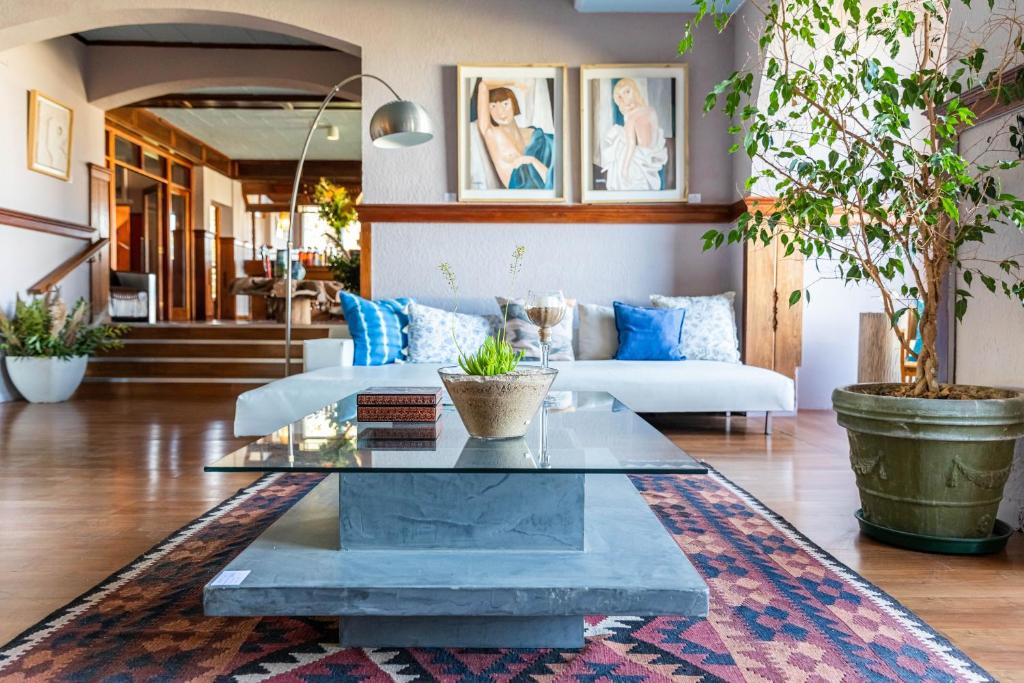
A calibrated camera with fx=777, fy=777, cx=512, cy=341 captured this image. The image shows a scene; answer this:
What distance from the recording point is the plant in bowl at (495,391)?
1.75 m

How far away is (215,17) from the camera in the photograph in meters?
5.31

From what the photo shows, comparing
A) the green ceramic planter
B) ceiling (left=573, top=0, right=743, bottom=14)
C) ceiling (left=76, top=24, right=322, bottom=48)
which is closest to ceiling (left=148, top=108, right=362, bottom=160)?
ceiling (left=76, top=24, right=322, bottom=48)

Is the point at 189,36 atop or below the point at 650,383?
atop

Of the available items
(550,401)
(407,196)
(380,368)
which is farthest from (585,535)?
(407,196)

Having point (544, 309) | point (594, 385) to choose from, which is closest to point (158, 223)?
point (594, 385)

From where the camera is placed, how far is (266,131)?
10281mm

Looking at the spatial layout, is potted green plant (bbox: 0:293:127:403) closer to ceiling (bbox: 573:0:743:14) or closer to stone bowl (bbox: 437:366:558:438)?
ceiling (bbox: 573:0:743:14)

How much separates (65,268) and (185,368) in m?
1.33

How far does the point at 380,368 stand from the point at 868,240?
2636 mm

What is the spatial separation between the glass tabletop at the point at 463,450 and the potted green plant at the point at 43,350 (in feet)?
15.2

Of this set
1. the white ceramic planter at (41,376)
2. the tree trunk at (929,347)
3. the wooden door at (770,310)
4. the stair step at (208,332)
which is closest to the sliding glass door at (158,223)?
the stair step at (208,332)

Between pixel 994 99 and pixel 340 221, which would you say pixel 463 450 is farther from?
pixel 340 221

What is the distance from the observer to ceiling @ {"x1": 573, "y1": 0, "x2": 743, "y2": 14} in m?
5.07

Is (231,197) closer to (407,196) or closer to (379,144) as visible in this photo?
(407,196)
